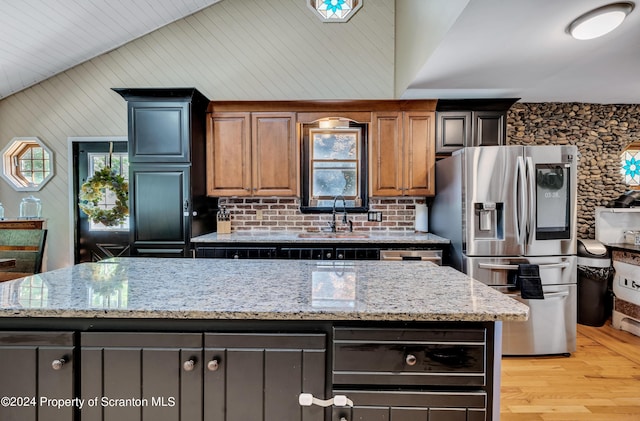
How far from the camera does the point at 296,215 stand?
3723mm

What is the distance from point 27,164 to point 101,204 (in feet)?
3.51

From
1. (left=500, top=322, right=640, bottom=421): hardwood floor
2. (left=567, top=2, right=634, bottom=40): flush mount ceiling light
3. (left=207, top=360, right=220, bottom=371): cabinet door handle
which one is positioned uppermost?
(left=567, top=2, right=634, bottom=40): flush mount ceiling light

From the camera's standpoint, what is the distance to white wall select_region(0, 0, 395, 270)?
3729 mm

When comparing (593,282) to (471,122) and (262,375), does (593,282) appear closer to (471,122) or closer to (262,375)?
(471,122)

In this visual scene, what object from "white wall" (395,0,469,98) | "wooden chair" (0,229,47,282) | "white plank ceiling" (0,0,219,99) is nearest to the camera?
Result: "wooden chair" (0,229,47,282)

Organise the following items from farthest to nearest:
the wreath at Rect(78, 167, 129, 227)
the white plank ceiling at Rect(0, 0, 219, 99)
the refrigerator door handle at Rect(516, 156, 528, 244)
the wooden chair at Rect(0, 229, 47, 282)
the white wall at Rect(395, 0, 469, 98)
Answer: the wreath at Rect(78, 167, 129, 227), the white plank ceiling at Rect(0, 0, 219, 99), the refrigerator door handle at Rect(516, 156, 528, 244), the white wall at Rect(395, 0, 469, 98), the wooden chair at Rect(0, 229, 47, 282)

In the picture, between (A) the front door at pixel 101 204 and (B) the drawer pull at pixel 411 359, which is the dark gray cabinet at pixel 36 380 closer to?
(B) the drawer pull at pixel 411 359

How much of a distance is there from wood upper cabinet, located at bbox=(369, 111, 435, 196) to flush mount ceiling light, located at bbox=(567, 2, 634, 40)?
138 centimetres

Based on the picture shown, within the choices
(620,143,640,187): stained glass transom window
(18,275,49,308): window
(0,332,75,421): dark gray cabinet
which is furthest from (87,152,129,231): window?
(620,143,640,187): stained glass transom window

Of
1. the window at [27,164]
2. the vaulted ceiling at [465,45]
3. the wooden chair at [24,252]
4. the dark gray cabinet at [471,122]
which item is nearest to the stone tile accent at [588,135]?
the vaulted ceiling at [465,45]

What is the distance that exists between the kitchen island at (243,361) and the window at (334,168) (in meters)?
2.62

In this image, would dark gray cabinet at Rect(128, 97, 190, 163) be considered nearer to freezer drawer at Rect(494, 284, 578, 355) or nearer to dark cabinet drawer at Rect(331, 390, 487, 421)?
dark cabinet drawer at Rect(331, 390, 487, 421)

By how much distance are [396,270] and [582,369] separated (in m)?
2.12

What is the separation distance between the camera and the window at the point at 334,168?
3627mm
